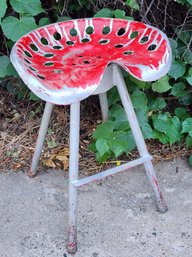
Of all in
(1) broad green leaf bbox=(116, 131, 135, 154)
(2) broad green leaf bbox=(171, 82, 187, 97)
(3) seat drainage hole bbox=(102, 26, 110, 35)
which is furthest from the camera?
(2) broad green leaf bbox=(171, 82, 187, 97)

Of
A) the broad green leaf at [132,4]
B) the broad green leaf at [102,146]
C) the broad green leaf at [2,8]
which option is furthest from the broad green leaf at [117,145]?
the broad green leaf at [2,8]

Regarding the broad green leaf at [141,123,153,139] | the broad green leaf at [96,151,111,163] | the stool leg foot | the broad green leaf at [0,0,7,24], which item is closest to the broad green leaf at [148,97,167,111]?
the broad green leaf at [141,123,153,139]

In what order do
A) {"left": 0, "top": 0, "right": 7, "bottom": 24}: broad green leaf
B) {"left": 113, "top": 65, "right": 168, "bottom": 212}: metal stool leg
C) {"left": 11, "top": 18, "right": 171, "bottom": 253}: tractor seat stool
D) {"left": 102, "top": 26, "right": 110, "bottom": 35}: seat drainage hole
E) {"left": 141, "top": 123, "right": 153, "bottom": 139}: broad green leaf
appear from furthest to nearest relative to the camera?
{"left": 141, "top": 123, "right": 153, "bottom": 139}: broad green leaf
{"left": 102, "top": 26, "right": 110, "bottom": 35}: seat drainage hole
{"left": 0, "top": 0, "right": 7, "bottom": 24}: broad green leaf
{"left": 113, "top": 65, "right": 168, "bottom": 212}: metal stool leg
{"left": 11, "top": 18, "right": 171, "bottom": 253}: tractor seat stool

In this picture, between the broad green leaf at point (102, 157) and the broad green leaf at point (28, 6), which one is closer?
the broad green leaf at point (28, 6)

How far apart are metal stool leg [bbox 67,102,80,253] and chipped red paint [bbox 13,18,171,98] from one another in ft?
0.43

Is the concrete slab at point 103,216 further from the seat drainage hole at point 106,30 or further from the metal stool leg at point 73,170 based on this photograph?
the seat drainage hole at point 106,30

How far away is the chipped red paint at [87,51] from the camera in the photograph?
6.17 ft

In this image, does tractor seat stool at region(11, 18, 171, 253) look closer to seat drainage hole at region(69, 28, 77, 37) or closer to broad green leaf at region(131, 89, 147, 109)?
seat drainage hole at region(69, 28, 77, 37)

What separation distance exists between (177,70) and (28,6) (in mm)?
755

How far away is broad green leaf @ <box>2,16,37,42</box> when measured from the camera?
221 cm

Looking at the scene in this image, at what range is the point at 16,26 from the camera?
2.22 metres

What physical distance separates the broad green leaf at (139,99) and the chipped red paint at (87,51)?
0.33 meters

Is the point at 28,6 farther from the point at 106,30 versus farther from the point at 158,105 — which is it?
the point at 158,105

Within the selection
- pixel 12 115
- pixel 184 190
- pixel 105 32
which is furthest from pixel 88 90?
pixel 12 115
